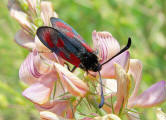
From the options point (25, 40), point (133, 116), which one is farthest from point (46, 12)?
point (133, 116)

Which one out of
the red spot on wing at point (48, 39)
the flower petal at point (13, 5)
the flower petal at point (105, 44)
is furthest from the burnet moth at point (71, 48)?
the flower petal at point (13, 5)

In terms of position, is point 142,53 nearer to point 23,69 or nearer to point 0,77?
point 0,77

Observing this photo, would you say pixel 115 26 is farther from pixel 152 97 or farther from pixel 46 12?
pixel 152 97

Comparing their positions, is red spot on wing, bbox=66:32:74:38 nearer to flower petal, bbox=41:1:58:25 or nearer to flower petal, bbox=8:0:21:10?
flower petal, bbox=41:1:58:25

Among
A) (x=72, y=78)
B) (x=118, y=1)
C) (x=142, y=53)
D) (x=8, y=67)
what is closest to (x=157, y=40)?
(x=142, y=53)

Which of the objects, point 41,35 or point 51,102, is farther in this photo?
point 51,102

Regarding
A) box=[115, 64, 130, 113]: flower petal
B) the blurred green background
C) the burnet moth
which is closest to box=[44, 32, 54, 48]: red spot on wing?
the burnet moth
